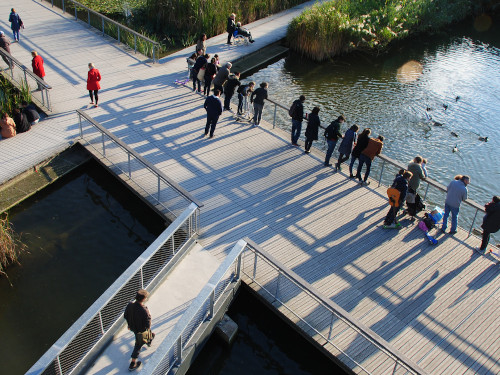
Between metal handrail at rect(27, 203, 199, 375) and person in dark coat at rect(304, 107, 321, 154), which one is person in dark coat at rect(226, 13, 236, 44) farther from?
metal handrail at rect(27, 203, 199, 375)

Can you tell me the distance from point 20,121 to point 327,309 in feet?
33.7

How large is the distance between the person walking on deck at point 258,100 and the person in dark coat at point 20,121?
21.4 feet

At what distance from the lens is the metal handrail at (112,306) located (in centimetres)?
736

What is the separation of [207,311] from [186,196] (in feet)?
9.00

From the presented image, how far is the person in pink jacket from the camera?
14.1m

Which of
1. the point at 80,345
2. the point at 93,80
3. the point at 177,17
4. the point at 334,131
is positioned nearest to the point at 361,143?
the point at 334,131

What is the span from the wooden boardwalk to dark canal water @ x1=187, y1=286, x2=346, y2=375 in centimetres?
107

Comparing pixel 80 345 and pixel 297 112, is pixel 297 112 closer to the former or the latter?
pixel 297 112

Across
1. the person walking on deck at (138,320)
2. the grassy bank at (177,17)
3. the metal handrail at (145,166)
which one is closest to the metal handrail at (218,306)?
the person walking on deck at (138,320)

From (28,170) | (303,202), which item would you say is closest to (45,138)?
(28,170)

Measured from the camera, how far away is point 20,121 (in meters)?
14.4

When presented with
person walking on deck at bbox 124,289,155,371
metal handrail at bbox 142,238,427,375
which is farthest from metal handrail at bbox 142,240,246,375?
person walking on deck at bbox 124,289,155,371

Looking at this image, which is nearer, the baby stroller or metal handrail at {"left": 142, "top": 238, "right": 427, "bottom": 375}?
metal handrail at {"left": 142, "top": 238, "right": 427, "bottom": 375}

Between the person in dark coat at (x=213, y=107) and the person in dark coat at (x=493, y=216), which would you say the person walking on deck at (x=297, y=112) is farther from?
the person in dark coat at (x=493, y=216)
